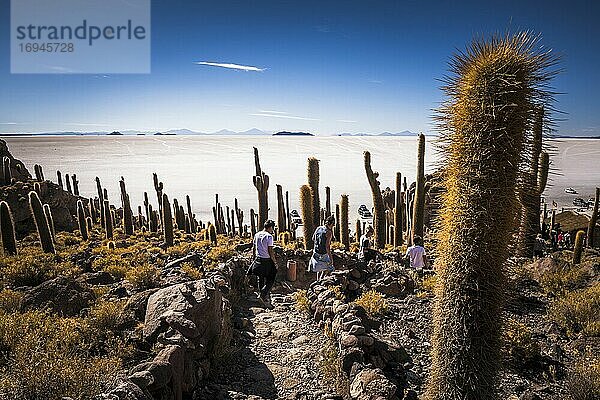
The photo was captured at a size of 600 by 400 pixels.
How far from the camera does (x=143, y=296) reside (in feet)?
20.7

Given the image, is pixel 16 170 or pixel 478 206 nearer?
pixel 478 206

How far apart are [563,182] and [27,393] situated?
69.1 m

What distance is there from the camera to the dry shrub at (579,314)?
632 cm

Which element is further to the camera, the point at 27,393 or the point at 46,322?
the point at 46,322

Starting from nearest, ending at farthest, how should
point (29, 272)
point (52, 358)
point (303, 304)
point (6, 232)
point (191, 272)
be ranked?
point (52, 358), point (303, 304), point (29, 272), point (191, 272), point (6, 232)

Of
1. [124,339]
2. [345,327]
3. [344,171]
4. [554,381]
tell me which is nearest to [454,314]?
[345,327]

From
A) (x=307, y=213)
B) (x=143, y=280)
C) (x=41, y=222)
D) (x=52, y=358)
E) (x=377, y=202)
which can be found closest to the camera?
(x=52, y=358)

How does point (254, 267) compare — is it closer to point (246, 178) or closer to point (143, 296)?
point (143, 296)

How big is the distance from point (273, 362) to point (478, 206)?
360 cm

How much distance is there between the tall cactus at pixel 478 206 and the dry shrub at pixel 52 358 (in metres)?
3.24

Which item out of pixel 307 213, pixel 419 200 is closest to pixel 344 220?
pixel 307 213

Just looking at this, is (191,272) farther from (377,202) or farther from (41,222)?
(377,202)

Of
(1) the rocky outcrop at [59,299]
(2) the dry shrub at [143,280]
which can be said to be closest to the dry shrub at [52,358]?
(1) the rocky outcrop at [59,299]

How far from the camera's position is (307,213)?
1399 centimetres
